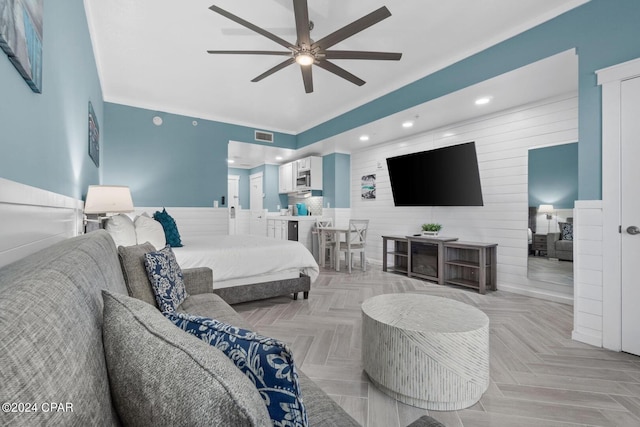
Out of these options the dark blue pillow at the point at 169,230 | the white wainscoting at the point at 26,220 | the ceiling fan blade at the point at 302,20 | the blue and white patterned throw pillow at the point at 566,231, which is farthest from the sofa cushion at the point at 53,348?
the blue and white patterned throw pillow at the point at 566,231

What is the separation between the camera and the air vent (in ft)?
18.6

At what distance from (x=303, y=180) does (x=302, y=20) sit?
14.5 ft

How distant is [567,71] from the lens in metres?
2.81

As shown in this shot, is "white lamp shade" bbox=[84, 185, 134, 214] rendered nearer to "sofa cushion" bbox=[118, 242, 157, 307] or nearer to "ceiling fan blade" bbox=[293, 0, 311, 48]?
"sofa cushion" bbox=[118, 242, 157, 307]

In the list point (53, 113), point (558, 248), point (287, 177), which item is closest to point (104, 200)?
point (53, 113)

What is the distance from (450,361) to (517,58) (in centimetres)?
284

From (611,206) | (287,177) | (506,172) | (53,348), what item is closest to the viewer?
(53,348)

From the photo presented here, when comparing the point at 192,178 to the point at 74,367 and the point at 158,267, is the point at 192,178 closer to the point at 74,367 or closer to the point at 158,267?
the point at 158,267

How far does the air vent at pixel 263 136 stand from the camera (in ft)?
18.6

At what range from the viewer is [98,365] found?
52 cm

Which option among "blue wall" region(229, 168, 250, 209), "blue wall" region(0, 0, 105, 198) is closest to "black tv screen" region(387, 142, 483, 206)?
"blue wall" region(0, 0, 105, 198)

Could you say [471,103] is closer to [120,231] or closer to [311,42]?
[311,42]

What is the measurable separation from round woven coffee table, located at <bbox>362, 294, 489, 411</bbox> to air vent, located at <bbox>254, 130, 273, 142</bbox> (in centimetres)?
474

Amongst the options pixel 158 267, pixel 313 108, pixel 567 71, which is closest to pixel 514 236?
pixel 567 71
